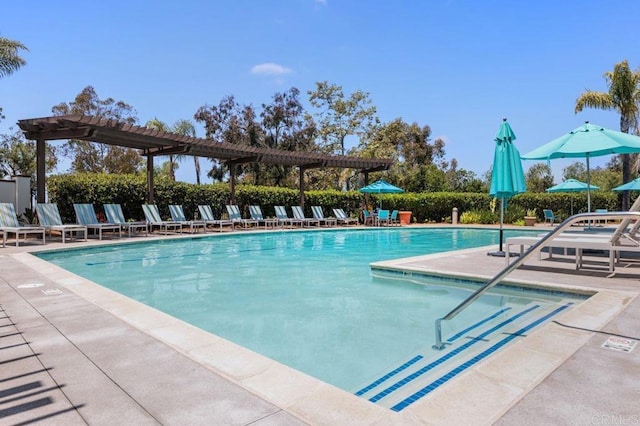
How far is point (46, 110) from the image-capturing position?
32.1 meters

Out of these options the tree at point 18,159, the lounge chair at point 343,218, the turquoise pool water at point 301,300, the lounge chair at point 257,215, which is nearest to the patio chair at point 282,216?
the lounge chair at point 257,215

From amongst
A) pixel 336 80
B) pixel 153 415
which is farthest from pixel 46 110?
pixel 153 415

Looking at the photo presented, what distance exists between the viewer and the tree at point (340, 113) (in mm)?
31547

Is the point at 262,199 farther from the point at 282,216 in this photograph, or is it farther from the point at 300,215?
the point at 300,215

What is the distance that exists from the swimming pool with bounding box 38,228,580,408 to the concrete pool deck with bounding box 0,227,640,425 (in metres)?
0.92

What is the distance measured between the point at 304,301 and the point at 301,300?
2.7 inches

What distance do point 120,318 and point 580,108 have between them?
22.6m

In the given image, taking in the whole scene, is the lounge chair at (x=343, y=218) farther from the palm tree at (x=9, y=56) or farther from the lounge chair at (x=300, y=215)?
the palm tree at (x=9, y=56)

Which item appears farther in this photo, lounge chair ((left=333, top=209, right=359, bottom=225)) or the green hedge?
lounge chair ((left=333, top=209, right=359, bottom=225))

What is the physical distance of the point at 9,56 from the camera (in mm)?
15484

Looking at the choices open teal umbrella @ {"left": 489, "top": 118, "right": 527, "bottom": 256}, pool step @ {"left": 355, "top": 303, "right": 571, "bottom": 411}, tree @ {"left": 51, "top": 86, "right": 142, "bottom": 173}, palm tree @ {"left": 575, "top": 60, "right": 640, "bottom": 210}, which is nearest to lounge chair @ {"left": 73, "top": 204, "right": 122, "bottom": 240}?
open teal umbrella @ {"left": 489, "top": 118, "right": 527, "bottom": 256}

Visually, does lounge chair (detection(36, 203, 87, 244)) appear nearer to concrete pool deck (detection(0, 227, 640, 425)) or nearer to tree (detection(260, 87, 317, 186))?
concrete pool deck (detection(0, 227, 640, 425))

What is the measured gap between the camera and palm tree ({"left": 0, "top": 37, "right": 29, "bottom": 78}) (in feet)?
50.5

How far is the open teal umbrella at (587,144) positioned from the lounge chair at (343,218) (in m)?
13.0
